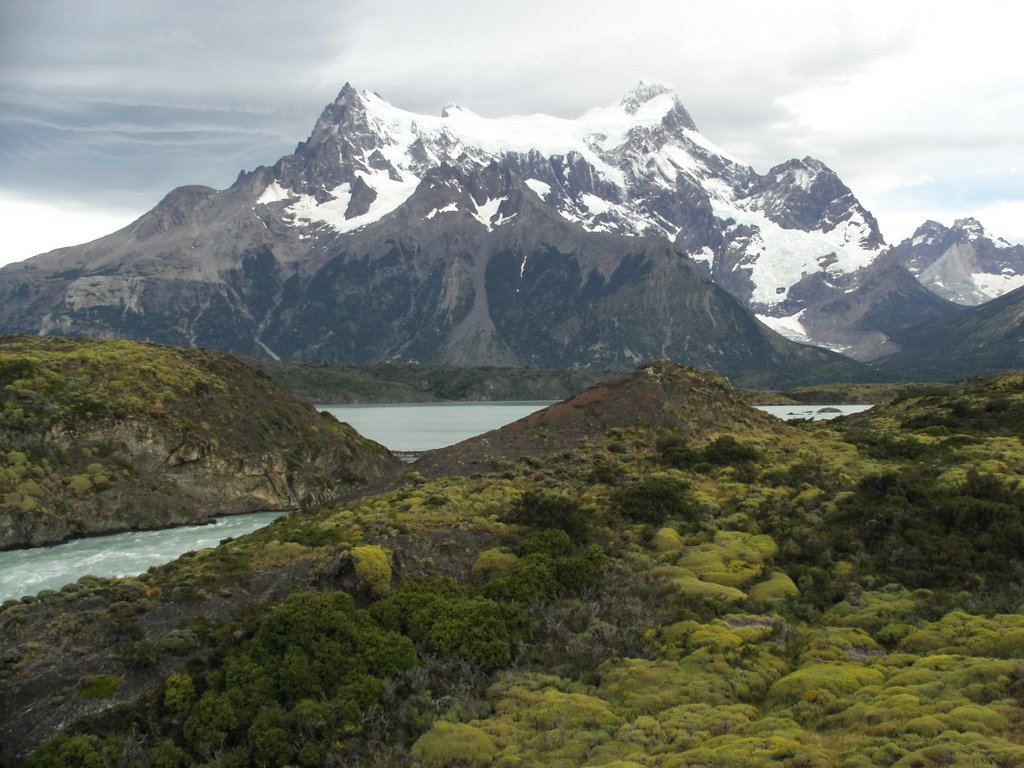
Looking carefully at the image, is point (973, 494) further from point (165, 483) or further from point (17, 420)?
point (17, 420)

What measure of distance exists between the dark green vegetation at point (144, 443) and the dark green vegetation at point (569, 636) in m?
27.9

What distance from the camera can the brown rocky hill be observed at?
57.3m

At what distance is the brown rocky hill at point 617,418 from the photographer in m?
57.3

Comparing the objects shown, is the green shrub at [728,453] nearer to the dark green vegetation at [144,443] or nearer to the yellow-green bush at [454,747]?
the yellow-green bush at [454,747]

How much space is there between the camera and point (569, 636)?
29.8 metres

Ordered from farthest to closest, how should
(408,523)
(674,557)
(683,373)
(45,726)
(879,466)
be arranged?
(683,373)
(879,466)
(408,523)
(674,557)
(45,726)

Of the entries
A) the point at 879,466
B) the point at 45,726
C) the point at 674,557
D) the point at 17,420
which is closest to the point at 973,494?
the point at 879,466

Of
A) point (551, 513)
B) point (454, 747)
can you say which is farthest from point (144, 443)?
point (454, 747)

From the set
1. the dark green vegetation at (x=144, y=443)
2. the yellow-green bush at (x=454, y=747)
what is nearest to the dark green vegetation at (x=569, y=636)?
the yellow-green bush at (x=454, y=747)

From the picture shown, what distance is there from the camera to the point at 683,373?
219 feet

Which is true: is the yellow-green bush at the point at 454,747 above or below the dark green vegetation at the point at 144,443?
below

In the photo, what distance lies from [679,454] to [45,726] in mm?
37334

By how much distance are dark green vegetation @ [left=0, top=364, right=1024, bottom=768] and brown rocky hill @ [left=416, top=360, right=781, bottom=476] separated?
11.6 m

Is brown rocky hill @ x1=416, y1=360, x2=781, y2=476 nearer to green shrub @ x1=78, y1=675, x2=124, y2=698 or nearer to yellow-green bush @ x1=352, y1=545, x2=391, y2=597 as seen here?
yellow-green bush @ x1=352, y1=545, x2=391, y2=597
